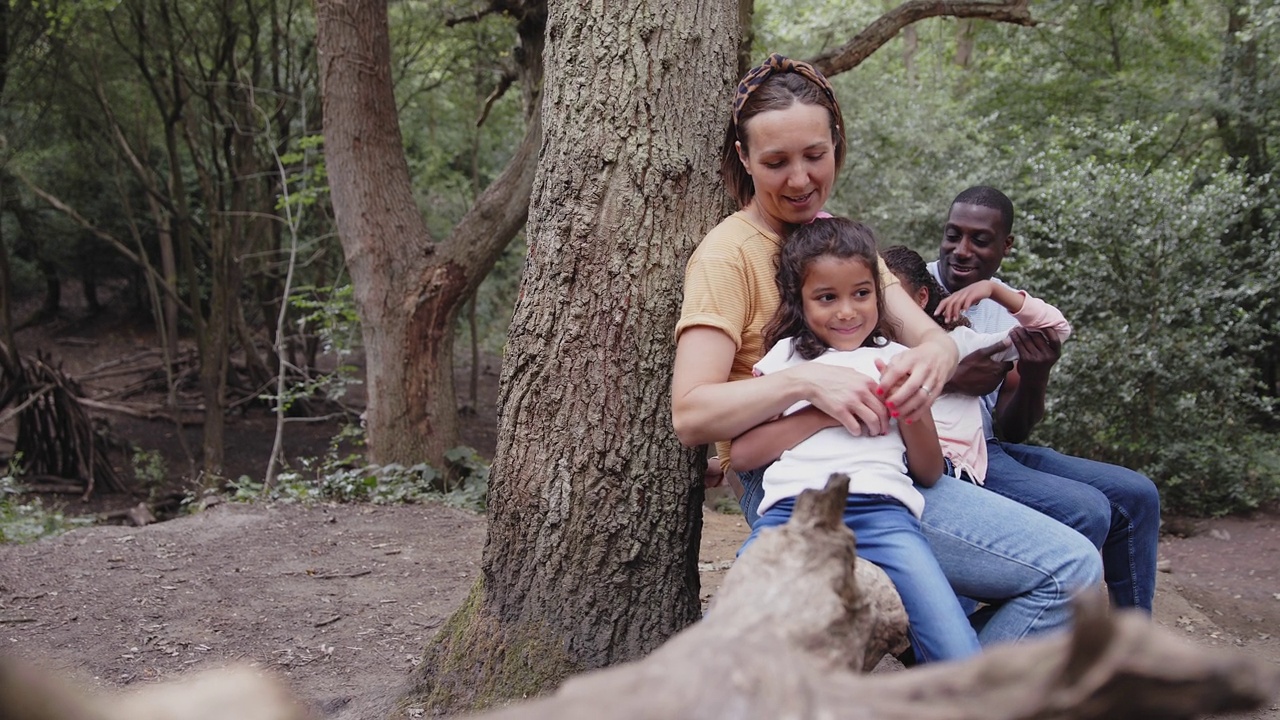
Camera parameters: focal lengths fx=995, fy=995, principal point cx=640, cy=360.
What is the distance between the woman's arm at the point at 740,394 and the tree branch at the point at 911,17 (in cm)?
436

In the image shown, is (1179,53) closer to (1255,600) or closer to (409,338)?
(1255,600)

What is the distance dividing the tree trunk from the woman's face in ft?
1.02

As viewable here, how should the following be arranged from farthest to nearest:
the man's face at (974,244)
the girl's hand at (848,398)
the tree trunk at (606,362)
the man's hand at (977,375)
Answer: the man's face at (974,244), the man's hand at (977,375), the tree trunk at (606,362), the girl's hand at (848,398)

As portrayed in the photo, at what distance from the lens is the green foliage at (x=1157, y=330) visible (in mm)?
7590

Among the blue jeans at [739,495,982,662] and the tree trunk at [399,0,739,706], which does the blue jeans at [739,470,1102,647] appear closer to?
the blue jeans at [739,495,982,662]

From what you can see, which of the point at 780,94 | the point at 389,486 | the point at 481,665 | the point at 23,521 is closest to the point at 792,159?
the point at 780,94

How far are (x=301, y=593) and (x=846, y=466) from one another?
313cm

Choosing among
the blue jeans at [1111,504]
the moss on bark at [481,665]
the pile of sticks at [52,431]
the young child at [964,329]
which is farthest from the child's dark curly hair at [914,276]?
the pile of sticks at [52,431]

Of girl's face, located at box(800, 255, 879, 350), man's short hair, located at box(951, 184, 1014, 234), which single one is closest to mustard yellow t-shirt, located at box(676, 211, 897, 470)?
girl's face, located at box(800, 255, 879, 350)

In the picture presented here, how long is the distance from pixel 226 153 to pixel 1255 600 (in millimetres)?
11172

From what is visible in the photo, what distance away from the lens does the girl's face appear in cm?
234

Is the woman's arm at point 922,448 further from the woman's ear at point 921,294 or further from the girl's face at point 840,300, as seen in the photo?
the woman's ear at point 921,294

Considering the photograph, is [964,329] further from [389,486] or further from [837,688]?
[389,486]

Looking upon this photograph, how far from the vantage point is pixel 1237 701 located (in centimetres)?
95
